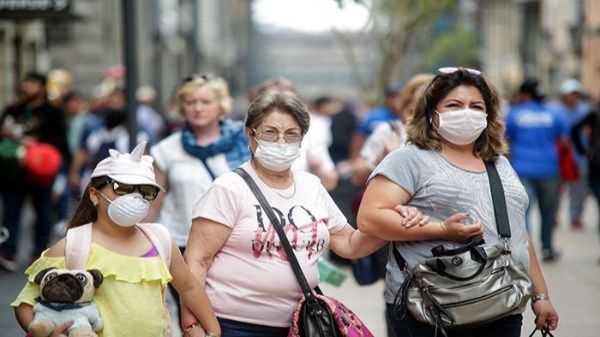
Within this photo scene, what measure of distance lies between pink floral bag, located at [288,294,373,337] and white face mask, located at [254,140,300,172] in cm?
54

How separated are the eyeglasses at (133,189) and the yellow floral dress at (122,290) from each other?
22cm

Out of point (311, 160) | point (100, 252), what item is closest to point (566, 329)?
point (311, 160)

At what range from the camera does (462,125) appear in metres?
5.39

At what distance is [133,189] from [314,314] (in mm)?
844

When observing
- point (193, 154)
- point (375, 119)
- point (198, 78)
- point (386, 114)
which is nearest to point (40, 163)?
point (375, 119)

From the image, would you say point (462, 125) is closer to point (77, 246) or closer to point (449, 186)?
point (449, 186)

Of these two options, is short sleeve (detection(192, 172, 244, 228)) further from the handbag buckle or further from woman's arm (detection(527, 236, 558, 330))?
woman's arm (detection(527, 236, 558, 330))

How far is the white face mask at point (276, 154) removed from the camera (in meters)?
5.50

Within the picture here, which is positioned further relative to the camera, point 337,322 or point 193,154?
point 193,154

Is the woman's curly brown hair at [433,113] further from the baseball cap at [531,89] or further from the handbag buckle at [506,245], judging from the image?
the baseball cap at [531,89]

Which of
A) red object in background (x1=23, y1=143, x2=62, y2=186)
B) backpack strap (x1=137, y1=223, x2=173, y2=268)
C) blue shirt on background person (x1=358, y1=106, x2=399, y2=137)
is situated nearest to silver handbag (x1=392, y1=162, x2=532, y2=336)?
backpack strap (x1=137, y1=223, x2=173, y2=268)

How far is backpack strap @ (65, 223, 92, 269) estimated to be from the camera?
16.3 ft

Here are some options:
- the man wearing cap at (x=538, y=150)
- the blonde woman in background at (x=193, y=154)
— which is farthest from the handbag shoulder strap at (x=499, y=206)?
the man wearing cap at (x=538, y=150)

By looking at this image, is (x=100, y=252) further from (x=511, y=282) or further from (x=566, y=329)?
(x=566, y=329)
